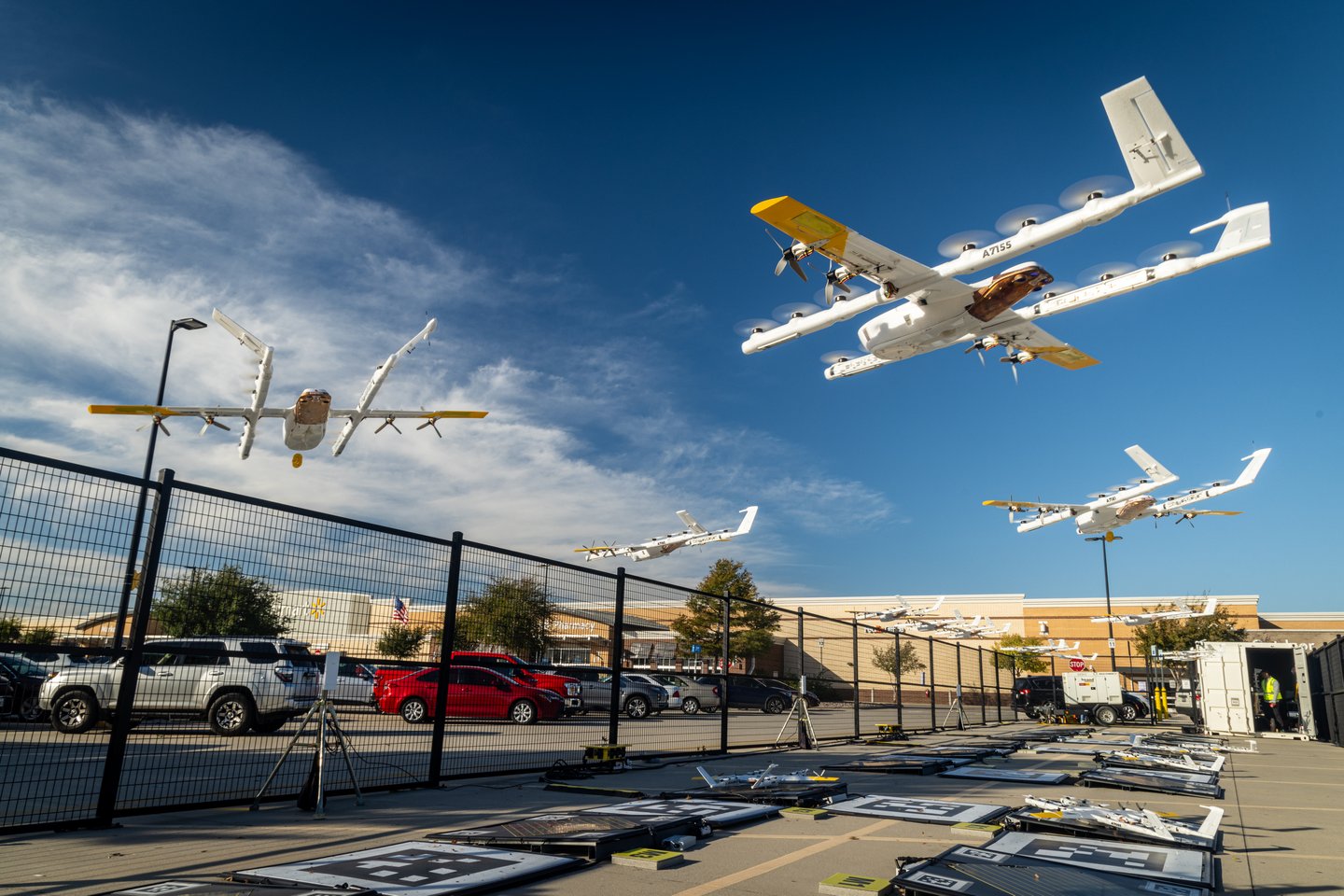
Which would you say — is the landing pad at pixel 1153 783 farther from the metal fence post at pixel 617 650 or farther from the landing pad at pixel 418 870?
the landing pad at pixel 418 870

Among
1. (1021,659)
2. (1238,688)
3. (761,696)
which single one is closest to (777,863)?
(1238,688)

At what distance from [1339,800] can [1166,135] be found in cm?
1109

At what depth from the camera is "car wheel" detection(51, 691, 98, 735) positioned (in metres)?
6.09

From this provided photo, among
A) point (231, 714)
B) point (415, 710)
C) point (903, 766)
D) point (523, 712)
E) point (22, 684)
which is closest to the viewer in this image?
point (22, 684)

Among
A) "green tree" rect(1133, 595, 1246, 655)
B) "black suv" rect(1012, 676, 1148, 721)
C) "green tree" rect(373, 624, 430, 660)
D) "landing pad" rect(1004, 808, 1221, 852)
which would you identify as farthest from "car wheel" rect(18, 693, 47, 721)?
"green tree" rect(1133, 595, 1246, 655)

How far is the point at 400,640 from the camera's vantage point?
8.43m

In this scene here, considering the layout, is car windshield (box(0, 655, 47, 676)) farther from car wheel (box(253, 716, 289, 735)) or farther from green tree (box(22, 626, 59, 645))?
car wheel (box(253, 716, 289, 735))

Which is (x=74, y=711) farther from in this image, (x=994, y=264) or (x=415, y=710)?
(x=994, y=264)

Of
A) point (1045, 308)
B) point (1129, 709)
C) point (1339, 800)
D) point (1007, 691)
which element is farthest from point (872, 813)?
point (1007, 691)

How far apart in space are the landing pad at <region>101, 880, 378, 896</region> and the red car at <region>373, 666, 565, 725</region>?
14.8ft

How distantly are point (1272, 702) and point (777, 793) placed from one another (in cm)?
2713

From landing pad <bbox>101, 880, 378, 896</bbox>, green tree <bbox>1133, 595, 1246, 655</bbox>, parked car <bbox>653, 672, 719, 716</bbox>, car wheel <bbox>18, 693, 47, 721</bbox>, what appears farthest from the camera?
green tree <bbox>1133, 595, 1246, 655</bbox>

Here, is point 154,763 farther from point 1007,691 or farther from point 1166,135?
point 1007,691

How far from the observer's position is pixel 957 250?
1711 cm
